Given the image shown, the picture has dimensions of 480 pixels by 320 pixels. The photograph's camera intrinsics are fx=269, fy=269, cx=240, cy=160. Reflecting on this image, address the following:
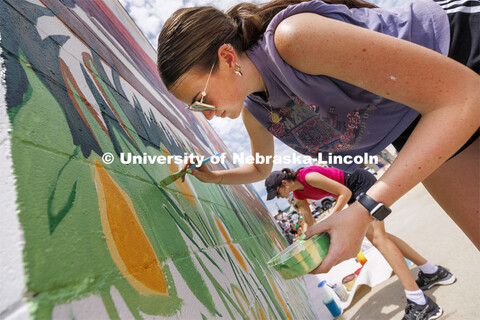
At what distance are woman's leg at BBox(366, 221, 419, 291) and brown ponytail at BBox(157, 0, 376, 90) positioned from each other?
6.50 ft

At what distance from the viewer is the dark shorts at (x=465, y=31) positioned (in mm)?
1036

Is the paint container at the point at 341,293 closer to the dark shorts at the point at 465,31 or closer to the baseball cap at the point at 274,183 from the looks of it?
the baseball cap at the point at 274,183

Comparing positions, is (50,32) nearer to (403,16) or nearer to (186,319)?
(186,319)

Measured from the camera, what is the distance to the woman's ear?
116 cm

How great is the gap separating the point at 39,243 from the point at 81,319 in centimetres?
14

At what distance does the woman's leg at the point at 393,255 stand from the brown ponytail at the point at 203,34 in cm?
198

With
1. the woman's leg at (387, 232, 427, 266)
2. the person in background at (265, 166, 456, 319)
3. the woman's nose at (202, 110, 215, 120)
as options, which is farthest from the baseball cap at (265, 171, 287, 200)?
the woman's nose at (202, 110, 215, 120)

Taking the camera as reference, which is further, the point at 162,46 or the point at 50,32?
the point at 162,46

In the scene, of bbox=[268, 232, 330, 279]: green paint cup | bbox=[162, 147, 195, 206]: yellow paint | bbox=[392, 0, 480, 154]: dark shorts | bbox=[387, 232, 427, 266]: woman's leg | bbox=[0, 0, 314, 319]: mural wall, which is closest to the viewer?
bbox=[0, 0, 314, 319]: mural wall

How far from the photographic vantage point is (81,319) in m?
0.43

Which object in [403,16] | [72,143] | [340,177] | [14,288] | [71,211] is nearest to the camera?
[14,288]

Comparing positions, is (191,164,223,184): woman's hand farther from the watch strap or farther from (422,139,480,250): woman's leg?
(422,139,480,250): woman's leg

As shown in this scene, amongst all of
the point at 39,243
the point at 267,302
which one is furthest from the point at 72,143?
the point at 267,302

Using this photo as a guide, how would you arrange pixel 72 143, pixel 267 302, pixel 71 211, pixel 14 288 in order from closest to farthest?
pixel 14 288 → pixel 71 211 → pixel 72 143 → pixel 267 302
